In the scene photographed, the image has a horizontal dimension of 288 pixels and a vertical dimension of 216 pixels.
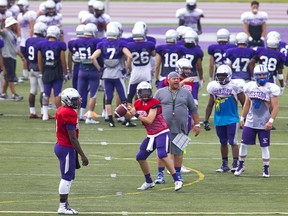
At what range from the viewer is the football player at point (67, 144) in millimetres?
14547

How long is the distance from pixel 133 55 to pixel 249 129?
5.55m

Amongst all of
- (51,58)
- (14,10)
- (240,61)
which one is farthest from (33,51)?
(14,10)

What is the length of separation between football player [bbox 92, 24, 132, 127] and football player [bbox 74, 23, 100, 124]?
0.29 m

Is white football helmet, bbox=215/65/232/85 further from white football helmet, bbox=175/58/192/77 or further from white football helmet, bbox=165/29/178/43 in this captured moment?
white football helmet, bbox=165/29/178/43

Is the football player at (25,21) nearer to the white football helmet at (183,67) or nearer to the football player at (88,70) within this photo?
the football player at (88,70)

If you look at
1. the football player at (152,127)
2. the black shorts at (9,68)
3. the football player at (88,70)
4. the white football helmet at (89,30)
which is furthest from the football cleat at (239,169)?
the black shorts at (9,68)

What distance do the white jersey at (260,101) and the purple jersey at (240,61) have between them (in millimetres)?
4778

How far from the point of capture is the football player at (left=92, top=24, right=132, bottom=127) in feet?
72.6

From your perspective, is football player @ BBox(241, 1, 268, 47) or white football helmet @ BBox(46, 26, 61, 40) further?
football player @ BBox(241, 1, 268, 47)

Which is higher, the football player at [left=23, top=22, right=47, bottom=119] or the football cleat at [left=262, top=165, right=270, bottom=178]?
the football player at [left=23, top=22, right=47, bottom=119]

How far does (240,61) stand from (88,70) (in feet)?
9.80

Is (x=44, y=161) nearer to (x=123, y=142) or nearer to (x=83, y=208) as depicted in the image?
(x=123, y=142)

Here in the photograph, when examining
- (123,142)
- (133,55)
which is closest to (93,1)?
(133,55)

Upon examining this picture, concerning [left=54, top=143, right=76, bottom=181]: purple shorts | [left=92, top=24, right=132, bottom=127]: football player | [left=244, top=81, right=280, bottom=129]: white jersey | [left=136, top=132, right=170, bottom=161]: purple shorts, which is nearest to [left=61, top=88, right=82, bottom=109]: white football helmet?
[left=54, top=143, right=76, bottom=181]: purple shorts
